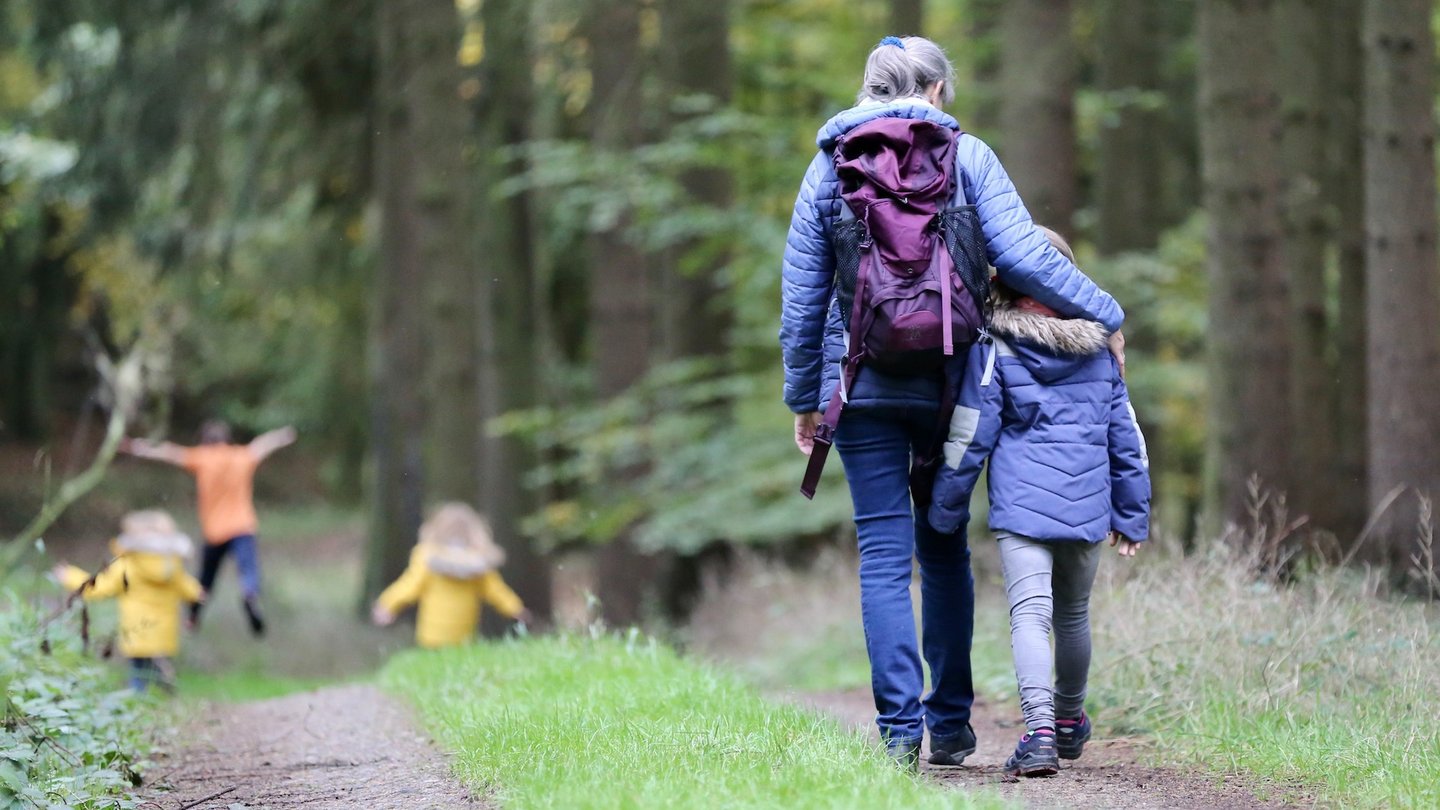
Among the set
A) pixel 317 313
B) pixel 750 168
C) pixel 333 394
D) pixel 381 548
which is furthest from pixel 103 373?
pixel 333 394

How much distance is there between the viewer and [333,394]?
1180 inches

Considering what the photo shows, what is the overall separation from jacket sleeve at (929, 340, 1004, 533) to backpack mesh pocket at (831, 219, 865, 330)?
0.43 metres

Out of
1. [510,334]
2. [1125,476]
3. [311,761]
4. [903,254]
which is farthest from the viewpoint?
[510,334]

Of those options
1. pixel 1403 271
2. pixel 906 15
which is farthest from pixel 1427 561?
pixel 906 15

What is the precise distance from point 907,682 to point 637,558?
474 inches

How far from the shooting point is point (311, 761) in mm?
6281

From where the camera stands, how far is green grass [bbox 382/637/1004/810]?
13.9 ft

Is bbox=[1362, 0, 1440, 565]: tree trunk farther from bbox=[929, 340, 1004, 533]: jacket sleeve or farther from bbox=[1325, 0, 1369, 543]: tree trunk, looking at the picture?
bbox=[929, 340, 1004, 533]: jacket sleeve

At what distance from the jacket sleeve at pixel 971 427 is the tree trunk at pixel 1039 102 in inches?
237

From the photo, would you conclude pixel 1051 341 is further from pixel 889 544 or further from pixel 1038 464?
pixel 889 544

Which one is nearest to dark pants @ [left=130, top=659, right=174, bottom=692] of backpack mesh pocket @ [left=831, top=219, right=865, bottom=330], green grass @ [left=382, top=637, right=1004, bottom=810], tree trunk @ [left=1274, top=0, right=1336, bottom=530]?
green grass @ [left=382, top=637, right=1004, bottom=810]

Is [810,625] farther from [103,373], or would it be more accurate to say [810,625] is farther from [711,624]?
[103,373]

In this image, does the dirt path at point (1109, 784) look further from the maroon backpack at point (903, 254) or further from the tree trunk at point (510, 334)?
the tree trunk at point (510, 334)

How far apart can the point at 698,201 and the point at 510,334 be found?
3.59 metres
